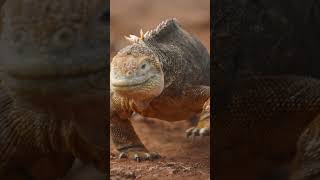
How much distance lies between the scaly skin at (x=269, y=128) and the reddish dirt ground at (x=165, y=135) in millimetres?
600

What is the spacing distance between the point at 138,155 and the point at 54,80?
42.0 inches

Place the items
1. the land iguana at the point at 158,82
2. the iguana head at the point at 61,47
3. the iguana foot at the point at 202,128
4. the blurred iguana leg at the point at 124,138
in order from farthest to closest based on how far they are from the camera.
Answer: the iguana foot at the point at 202,128 < the blurred iguana leg at the point at 124,138 < the land iguana at the point at 158,82 < the iguana head at the point at 61,47

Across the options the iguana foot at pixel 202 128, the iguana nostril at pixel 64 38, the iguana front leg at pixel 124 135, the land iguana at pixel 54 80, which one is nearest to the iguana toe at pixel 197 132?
the iguana foot at pixel 202 128

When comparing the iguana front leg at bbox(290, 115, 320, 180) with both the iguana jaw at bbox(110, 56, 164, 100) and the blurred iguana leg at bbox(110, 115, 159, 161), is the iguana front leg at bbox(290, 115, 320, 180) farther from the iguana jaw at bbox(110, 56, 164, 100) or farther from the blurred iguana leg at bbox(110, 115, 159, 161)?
the blurred iguana leg at bbox(110, 115, 159, 161)

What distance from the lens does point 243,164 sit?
228 cm

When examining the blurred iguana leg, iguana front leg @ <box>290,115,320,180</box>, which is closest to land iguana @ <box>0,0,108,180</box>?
iguana front leg @ <box>290,115,320,180</box>

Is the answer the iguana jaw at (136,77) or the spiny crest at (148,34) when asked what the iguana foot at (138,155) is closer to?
the iguana jaw at (136,77)

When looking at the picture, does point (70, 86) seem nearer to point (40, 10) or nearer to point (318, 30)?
point (40, 10)

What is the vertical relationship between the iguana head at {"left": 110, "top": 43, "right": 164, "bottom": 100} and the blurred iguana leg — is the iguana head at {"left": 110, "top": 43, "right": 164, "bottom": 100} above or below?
above

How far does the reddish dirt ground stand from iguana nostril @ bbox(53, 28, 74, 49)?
2.82 ft

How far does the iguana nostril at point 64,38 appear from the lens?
2193mm

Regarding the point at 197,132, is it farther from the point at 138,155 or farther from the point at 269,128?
the point at 269,128

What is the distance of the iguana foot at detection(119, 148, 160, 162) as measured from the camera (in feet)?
10.2

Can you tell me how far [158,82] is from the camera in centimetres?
294
